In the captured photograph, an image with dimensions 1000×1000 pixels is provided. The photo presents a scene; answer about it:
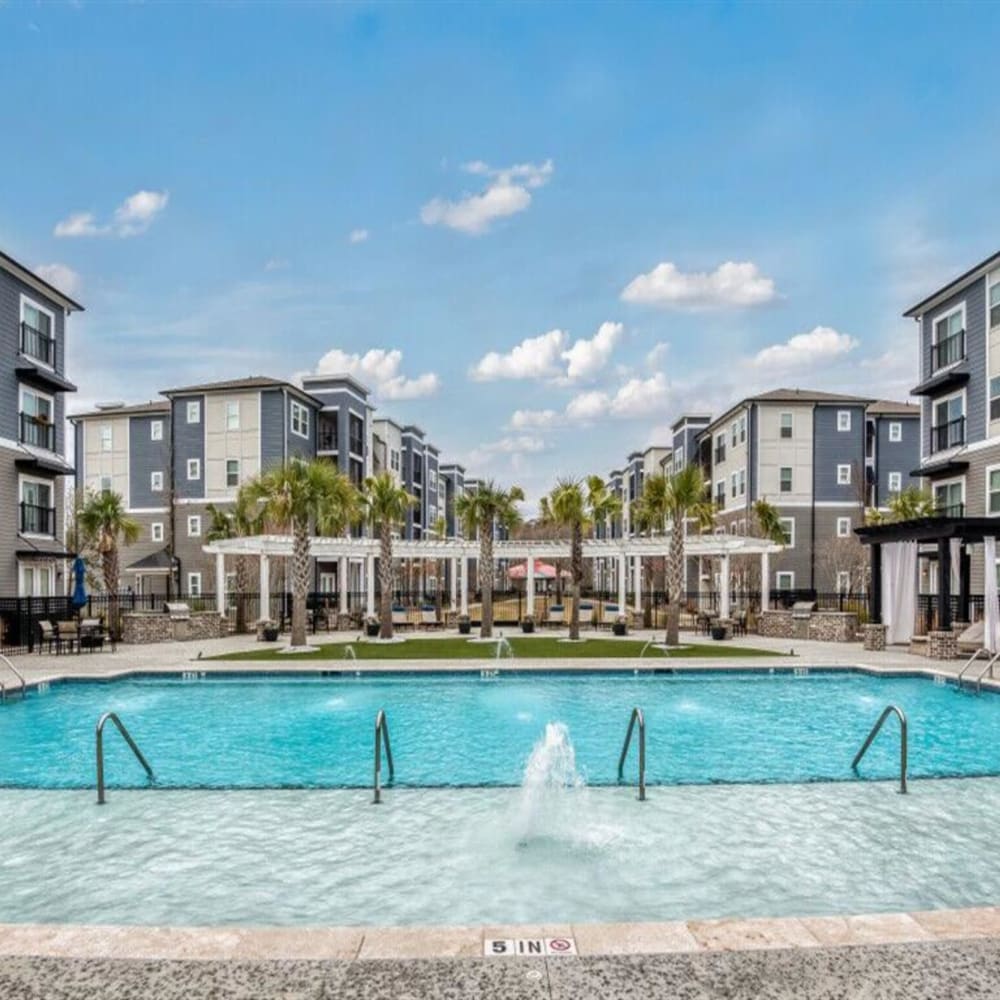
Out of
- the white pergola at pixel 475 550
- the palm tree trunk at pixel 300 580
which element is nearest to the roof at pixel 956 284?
the white pergola at pixel 475 550

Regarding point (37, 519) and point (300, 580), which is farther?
point (37, 519)

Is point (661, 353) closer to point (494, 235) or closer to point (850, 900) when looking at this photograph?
point (494, 235)

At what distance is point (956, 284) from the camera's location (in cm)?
2783

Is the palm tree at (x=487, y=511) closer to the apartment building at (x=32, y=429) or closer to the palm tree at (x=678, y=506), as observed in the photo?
the palm tree at (x=678, y=506)

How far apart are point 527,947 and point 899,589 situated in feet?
73.0

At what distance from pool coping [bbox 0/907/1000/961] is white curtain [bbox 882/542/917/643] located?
2025 cm

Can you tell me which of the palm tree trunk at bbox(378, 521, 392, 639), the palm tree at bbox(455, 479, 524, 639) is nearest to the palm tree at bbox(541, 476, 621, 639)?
the palm tree at bbox(455, 479, 524, 639)

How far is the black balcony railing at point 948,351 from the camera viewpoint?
2833cm

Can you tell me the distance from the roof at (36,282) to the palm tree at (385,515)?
540 inches

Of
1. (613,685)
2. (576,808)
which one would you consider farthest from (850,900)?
(613,685)

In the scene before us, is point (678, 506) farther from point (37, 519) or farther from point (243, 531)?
point (37, 519)

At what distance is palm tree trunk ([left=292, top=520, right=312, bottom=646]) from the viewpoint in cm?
2312

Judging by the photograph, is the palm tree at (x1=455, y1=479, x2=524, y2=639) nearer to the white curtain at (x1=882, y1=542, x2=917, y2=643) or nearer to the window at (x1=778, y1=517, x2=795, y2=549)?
the white curtain at (x1=882, y1=542, x2=917, y2=643)

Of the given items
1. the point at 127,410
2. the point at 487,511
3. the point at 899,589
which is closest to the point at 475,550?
the point at 487,511
